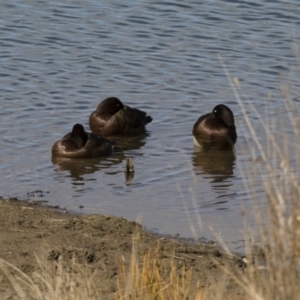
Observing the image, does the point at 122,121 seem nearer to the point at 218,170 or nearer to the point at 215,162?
the point at 215,162

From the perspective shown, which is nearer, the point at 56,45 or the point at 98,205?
the point at 98,205

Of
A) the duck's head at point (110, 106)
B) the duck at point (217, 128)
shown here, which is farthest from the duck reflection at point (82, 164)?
the duck at point (217, 128)

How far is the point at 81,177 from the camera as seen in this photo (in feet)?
35.8

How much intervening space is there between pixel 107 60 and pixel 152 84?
4.61ft

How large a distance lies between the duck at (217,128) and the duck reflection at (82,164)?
1.08m

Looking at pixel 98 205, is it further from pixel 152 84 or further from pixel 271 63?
pixel 271 63

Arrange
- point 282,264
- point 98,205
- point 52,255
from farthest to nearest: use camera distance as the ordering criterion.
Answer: point 98,205, point 52,255, point 282,264

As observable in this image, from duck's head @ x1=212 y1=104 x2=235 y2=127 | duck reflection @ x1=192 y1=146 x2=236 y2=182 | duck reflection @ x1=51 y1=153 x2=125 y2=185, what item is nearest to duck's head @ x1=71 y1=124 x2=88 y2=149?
duck reflection @ x1=51 y1=153 x2=125 y2=185

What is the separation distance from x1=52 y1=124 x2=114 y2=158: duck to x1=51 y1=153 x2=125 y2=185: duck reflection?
0.06m

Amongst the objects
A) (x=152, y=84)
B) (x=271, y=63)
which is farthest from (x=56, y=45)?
(x=271, y=63)

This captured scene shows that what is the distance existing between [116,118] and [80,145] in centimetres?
135

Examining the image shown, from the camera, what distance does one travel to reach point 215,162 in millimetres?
11781

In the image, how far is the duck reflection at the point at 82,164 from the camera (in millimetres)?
11148

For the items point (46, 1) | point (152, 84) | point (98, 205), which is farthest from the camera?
point (46, 1)
